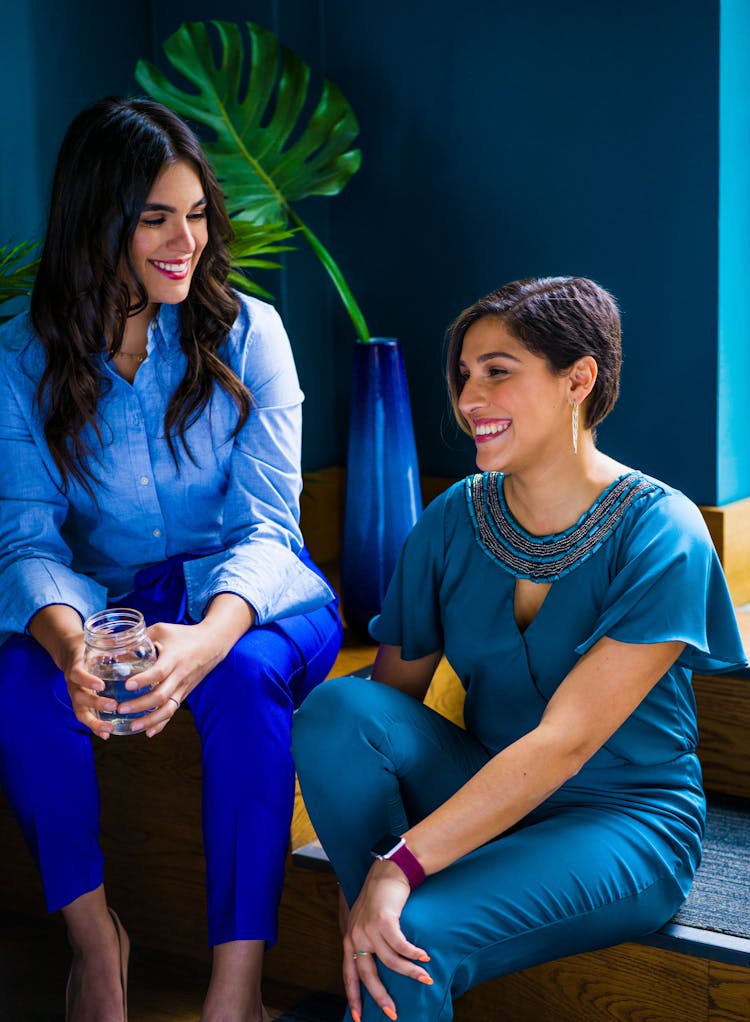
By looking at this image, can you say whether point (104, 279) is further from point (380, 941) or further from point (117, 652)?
point (380, 941)

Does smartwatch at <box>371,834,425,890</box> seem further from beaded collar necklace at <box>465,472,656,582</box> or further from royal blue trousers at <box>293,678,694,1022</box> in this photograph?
beaded collar necklace at <box>465,472,656,582</box>

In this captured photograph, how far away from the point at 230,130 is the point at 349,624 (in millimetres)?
1095

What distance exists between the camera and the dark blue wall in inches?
105

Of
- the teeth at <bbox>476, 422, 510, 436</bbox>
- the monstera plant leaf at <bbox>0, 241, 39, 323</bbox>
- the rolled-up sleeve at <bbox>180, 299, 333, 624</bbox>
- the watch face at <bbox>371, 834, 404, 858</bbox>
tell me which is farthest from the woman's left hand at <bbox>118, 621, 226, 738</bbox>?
the monstera plant leaf at <bbox>0, 241, 39, 323</bbox>

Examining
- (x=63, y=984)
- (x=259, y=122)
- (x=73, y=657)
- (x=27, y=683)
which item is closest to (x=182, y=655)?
(x=73, y=657)

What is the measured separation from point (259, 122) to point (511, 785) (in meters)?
1.76

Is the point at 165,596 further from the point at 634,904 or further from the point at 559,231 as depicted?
the point at 559,231

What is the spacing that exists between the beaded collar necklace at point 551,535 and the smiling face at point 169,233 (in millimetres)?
632

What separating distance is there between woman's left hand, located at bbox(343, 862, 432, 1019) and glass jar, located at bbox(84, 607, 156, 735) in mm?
434

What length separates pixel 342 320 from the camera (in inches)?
130

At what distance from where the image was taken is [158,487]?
2.14 m

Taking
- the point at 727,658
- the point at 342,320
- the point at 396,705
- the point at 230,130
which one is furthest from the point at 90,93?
the point at 727,658

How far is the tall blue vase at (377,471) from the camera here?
8.99 ft

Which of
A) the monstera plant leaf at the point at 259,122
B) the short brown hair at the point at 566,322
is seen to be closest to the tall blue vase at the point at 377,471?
the monstera plant leaf at the point at 259,122
